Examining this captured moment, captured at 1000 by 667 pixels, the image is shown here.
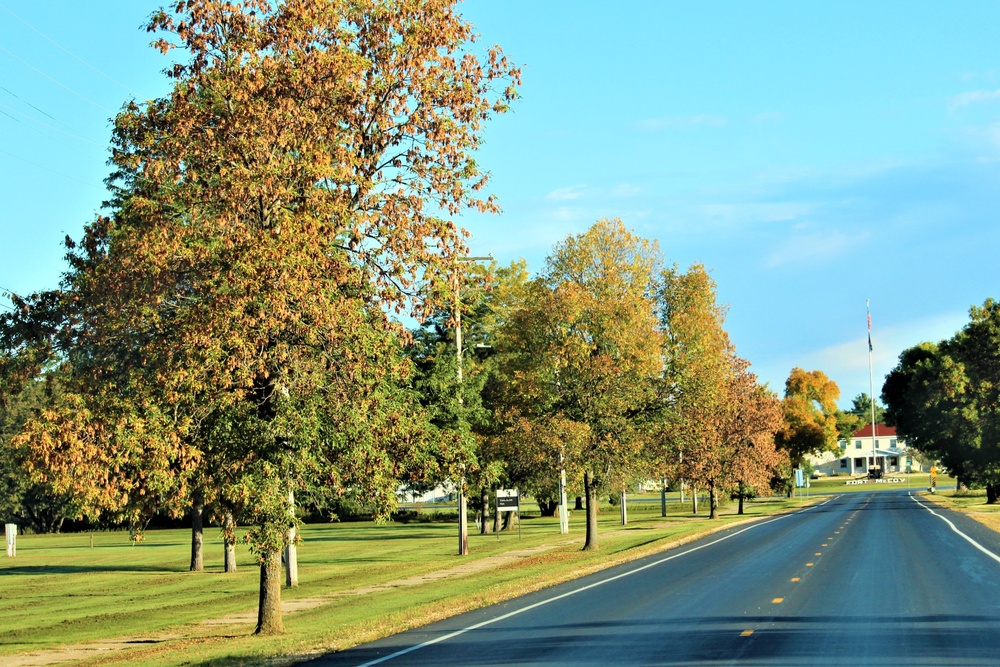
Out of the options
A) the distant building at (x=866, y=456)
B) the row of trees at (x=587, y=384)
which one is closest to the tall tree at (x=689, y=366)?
the row of trees at (x=587, y=384)

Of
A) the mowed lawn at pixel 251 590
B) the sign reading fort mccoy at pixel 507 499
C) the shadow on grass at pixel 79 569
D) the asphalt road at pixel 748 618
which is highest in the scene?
the sign reading fort mccoy at pixel 507 499

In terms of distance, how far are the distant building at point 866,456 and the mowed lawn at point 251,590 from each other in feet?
424

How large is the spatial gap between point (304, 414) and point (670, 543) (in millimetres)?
25129

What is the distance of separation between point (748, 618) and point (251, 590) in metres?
18.0

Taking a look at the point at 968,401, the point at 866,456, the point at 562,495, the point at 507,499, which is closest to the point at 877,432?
the point at 866,456

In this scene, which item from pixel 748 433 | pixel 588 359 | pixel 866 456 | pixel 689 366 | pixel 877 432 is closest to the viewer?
pixel 588 359

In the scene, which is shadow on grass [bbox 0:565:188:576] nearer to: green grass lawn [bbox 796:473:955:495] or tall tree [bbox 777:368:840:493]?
tall tree [bbox 777:368:840:493]

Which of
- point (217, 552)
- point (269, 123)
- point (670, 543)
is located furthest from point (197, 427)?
point (217, 552)

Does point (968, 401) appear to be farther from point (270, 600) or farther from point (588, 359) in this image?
point (270, 600)

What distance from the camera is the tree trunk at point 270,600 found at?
60.6 ft

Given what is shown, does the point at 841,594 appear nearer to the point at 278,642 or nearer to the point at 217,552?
the point at 278,642

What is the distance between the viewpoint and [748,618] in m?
16.4

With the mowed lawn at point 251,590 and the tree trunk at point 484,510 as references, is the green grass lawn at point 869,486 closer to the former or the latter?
the tree trunk at point 484,510

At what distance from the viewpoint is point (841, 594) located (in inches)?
765
